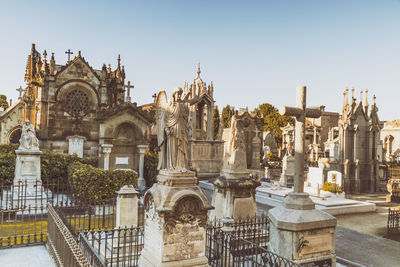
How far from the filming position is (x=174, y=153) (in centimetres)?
628

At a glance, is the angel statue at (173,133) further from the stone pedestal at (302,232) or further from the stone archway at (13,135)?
the stone archway at (13,135)

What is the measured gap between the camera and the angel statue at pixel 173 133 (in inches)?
248

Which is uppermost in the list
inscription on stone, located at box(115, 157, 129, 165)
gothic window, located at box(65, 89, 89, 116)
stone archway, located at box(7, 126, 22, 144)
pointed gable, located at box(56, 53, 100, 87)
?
pointed gable, located at box(56, 53, 100, 87)

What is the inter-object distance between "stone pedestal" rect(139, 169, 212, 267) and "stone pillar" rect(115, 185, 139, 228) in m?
3.02

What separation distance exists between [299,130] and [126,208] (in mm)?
5291

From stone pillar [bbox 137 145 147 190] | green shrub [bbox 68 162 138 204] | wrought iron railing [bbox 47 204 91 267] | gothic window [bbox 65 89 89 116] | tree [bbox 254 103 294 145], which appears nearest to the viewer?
wrought iron railing [bbox 47 204 91 267]

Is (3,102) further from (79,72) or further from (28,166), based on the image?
(28,166)

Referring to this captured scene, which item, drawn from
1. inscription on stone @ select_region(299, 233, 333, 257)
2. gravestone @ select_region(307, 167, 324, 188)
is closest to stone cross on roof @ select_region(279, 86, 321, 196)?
inscription on stone @ select_region(299, 233, 333, 257)

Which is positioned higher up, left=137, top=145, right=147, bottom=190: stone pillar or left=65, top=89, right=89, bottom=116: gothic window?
left=65, top=89, right=89, bottom=116: gothic window

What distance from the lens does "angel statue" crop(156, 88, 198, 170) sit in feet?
20.7

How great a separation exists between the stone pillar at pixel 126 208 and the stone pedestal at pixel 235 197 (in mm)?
2619

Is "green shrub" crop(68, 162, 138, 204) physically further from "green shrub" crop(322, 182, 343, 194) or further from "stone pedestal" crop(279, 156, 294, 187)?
"stone pedestal" crop(279, 156, 294, 187)

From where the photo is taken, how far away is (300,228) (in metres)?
6.39

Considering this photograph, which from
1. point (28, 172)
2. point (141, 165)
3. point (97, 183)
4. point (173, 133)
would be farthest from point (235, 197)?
point (141, 165)
